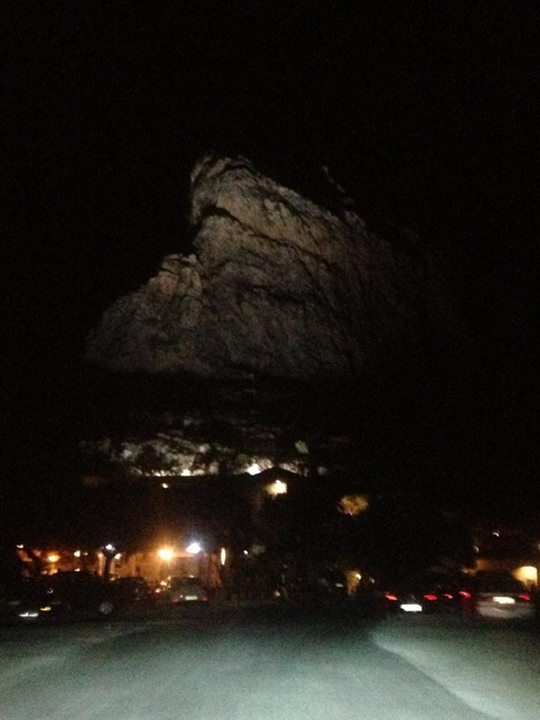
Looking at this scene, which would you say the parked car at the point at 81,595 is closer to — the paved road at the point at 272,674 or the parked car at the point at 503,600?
the paved road at the point at 272,674

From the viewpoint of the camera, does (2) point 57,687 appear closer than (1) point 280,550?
Yes

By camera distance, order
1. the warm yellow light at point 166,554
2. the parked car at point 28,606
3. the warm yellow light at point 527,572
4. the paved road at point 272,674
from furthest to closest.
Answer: the warm yellow light at point 166,554, the warm yellow light at point 527,572, the parked car at point 28,606, the paved road at point 272,674

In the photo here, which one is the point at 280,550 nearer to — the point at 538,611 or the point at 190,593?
the point at 190,593

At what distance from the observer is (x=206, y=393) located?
86000mm

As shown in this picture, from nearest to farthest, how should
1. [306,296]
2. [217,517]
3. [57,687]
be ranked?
1. [57,687]
2. [217,517]
3. [306,296]

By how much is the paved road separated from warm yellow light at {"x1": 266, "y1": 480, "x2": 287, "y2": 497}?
35.9 metres

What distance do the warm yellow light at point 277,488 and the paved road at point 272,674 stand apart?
35.9 m

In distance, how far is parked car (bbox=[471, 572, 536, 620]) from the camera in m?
30.3

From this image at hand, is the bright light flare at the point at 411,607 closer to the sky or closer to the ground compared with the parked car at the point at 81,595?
closer to the ground

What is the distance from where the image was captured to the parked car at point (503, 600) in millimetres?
30297

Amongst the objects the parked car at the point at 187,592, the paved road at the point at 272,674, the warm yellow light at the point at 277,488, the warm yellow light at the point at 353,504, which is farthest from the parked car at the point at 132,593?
the paved road at the point at 272,674

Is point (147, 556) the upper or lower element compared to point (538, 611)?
upper

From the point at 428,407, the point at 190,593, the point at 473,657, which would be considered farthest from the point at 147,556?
the point at 473,657

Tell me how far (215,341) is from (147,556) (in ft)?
85.1
